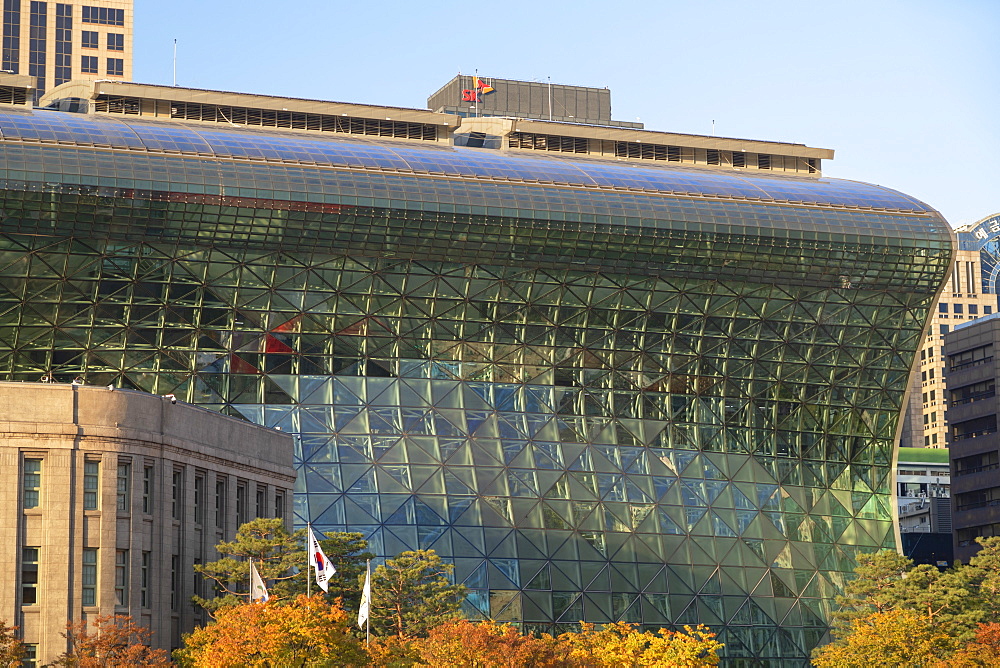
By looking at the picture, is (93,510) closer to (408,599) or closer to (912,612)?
(408,599)

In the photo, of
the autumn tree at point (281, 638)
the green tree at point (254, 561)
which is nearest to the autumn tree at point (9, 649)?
the autumn tree at point (281, 638)

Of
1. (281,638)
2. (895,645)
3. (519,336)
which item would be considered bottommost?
(895,645)

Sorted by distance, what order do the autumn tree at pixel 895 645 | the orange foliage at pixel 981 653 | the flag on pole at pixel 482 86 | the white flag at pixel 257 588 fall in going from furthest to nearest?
1. the flag on pole at pixel 482 86
2. the autumn tree at pixel 895 645
3. the orange foliage at pixel 981 653
4. the white flag at pixel 257 588

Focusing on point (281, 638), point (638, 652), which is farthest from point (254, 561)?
point (638, 652)

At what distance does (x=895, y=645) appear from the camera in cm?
9525

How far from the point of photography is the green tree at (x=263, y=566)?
80.4m

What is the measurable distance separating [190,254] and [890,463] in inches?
2134

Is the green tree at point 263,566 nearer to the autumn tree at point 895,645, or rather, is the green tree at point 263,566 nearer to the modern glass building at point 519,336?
the modern glass building at point 519,336

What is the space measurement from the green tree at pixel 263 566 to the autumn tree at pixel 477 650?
6.91 metres

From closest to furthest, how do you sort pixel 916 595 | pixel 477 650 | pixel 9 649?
pixel 9 649 → pixel 477 650 → pixel 916 595

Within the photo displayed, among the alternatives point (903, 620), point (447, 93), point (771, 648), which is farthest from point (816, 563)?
point (447, 93)

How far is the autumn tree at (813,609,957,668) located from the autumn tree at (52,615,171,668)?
4245 cm

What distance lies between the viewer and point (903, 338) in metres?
123

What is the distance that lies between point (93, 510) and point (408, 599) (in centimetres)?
2011
